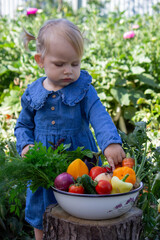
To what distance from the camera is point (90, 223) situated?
5.16 feet

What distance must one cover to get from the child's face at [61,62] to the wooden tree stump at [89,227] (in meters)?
0.75

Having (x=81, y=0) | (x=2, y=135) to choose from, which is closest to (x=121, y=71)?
(x=2, y=135)

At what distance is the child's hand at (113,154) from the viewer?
68.9 inches

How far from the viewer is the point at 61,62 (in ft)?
6.14

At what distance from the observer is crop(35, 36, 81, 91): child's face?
6.02 feet

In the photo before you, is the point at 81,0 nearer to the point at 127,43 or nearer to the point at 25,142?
the point at 127,43

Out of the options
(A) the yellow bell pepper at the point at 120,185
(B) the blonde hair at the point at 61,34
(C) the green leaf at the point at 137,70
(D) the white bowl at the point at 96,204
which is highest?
(B) the blonde hair at the point at 61,34

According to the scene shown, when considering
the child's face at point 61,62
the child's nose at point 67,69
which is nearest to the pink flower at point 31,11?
the child's face at point 61,62

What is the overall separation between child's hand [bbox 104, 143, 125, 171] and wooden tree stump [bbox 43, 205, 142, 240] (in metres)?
0.28

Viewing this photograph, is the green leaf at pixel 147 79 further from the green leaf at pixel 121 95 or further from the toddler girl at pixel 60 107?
the toddler girl at pixel 60 107

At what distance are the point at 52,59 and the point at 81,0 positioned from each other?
6.42 metres

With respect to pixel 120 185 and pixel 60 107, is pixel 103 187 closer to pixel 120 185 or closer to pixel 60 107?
pixel 120 185

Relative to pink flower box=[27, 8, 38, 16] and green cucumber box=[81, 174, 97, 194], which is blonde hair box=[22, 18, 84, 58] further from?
pink flower box=[27, 8, 38, 16]

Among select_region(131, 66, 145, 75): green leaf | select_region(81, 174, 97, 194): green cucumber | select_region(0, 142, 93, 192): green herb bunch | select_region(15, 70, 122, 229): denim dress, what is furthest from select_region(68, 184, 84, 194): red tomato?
select_region(131, 66, 145, 75): green leaf
